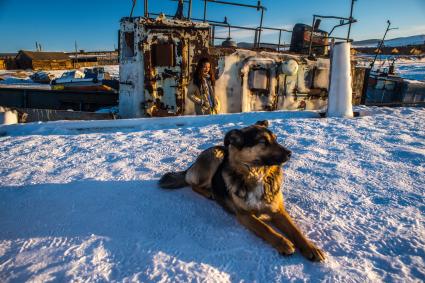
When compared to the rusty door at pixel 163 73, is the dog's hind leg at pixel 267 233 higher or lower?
lower

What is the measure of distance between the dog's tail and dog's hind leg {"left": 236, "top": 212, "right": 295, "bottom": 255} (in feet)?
2.92

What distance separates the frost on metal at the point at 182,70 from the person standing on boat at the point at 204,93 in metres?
0.29

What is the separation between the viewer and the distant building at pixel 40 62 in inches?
1487

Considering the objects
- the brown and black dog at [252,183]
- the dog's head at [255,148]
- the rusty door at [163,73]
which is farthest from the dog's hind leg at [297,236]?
the rusty door at [163,73]

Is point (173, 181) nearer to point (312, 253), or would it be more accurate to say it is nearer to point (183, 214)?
point (183, 214)

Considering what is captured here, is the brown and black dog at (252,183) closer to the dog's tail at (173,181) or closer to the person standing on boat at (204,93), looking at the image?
the dog's tail at (173,181)

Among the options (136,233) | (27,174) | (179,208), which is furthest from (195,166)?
(27,174)

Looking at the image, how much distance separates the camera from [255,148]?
2.70m

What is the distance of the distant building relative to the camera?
3778cm

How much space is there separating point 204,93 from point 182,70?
0.89 metres

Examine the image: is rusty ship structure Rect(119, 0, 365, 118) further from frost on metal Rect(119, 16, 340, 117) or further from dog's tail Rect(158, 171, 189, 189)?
dog's tail Rect(158, 171, 189, 189)

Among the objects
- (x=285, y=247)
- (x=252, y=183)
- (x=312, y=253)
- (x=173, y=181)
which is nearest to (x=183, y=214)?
(x=173, y=181)

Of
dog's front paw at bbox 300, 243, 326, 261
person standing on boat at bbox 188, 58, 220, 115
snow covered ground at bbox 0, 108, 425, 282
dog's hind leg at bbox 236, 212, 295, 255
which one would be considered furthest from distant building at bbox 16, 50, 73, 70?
dog's front paw at bbox 300, 243, 326, 261

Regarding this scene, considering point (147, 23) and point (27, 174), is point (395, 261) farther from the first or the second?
Answer: point (147, 23)
